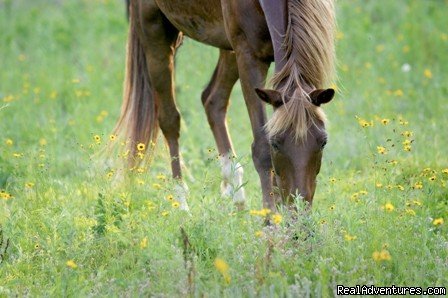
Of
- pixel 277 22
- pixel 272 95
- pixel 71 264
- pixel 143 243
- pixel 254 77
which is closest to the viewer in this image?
pixel 71 264

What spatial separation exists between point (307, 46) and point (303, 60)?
9 centimetres

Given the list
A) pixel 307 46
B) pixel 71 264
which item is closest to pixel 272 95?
pixel 307 46

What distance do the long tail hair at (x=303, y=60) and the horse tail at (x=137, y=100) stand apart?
2.18m

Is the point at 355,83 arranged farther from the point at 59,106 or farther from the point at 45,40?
the point at 45,40

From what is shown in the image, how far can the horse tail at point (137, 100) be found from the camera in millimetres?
6938

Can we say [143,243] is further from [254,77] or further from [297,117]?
[254,77]

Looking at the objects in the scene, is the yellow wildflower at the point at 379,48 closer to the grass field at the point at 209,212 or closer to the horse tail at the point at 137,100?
the grass field at the point at 209,212

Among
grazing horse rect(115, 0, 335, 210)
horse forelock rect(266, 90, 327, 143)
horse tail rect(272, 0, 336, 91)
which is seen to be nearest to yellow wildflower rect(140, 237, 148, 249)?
grazing horse rect(115, 0, 335, 210)

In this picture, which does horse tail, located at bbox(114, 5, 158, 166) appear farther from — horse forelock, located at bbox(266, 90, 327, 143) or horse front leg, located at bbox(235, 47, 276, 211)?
horse forelock, located at bbox(266, 90, 327, 143)

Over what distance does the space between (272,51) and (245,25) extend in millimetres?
224

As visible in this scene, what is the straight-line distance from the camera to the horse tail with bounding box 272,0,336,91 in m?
4.84

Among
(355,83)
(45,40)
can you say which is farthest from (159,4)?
(45,40)

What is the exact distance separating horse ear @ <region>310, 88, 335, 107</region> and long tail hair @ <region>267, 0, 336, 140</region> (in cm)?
4

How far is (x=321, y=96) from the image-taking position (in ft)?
15.2
